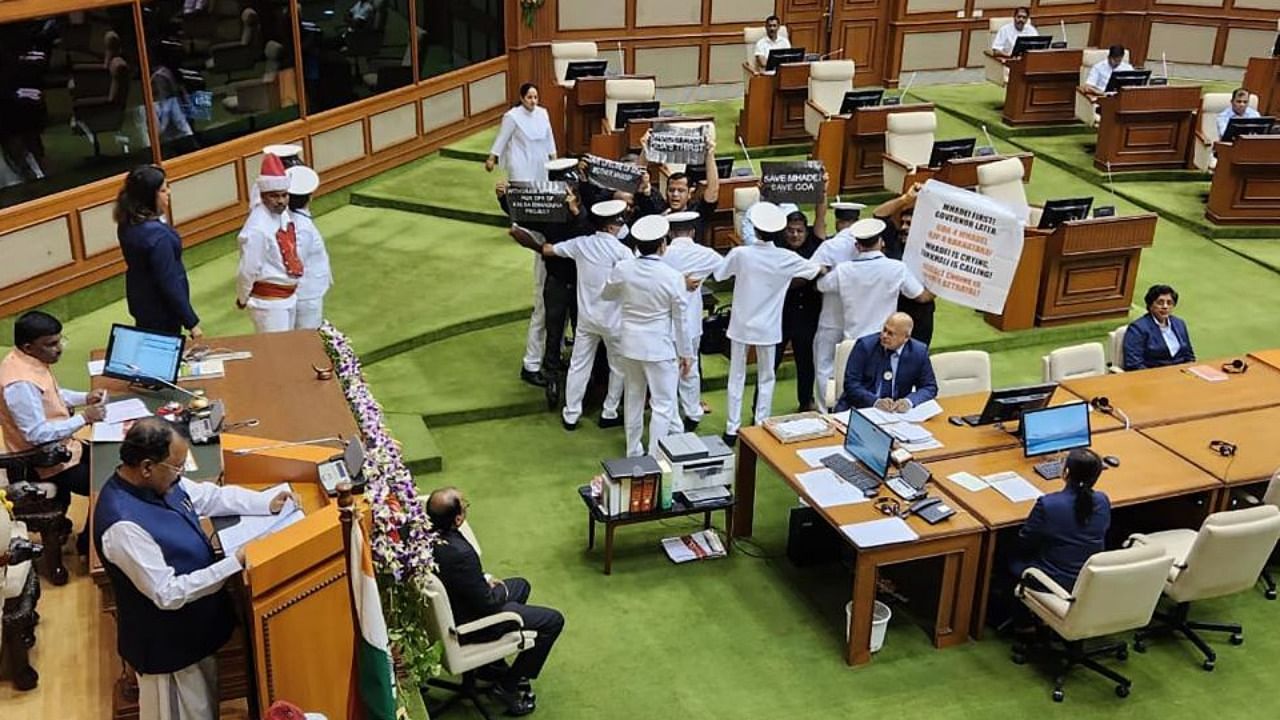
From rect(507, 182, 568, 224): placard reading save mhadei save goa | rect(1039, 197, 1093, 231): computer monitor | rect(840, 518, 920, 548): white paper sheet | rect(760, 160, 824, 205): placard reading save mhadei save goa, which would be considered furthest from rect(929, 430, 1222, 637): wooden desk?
rect(1039, 197, 1093, 231): computer monitor

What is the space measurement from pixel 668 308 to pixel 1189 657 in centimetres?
340

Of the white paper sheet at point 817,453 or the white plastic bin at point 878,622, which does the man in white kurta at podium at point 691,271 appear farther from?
the white plastic bin at point 878,622

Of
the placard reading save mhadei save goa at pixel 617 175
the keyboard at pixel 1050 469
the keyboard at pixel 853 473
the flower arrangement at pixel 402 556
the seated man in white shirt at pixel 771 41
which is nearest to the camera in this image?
the flower arrangement at pixel 402 556

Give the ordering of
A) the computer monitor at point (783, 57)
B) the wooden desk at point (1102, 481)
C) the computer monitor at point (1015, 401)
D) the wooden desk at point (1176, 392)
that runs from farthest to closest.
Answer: the computer monitor at point (783, 57), the wooden desk at point (1176, 392), the computer monitor at point (1015, 401), the wooden desk at point (1102, 481)

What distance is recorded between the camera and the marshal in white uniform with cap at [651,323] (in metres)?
7.21

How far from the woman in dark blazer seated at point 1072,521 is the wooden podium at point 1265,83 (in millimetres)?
10223

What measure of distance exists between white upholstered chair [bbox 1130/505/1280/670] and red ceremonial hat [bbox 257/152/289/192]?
5093mm

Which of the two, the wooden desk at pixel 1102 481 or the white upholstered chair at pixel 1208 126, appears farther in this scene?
the white upholstered chair at pixel 1208 126

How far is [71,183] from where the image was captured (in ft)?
29.9

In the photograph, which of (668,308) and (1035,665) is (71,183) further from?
(1035,665)

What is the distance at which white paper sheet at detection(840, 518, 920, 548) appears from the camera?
5793 millimetres

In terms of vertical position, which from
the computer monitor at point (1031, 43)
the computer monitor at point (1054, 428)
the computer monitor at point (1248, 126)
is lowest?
the computer monitor at point (1054, 428)

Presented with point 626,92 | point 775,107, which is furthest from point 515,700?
point 775,107

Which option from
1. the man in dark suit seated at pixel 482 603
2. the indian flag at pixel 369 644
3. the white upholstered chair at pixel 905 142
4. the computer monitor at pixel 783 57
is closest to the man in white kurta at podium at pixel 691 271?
the man in dark suit seated at pixel 482 603
